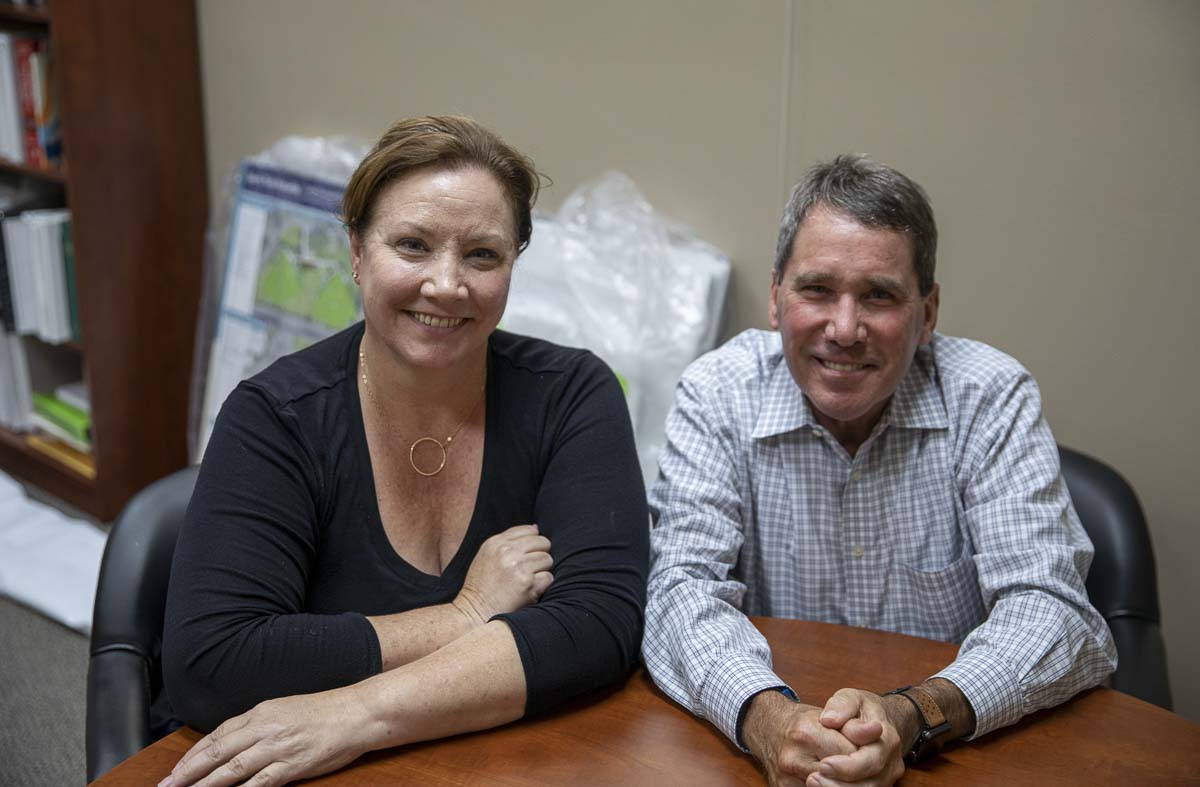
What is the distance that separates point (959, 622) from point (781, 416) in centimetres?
44

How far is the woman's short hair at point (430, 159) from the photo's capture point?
5.32 ft

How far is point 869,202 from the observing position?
1.73 m

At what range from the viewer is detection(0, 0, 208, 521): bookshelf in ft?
10.8

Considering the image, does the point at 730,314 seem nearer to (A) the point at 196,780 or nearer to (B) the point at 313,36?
(B) the point at 313,36

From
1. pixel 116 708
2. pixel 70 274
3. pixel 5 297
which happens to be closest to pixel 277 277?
pixel 70 274

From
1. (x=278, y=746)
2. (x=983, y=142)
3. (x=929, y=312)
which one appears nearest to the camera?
(x=278, y=746)

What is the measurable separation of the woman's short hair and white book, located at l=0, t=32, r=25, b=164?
2289 millimetres

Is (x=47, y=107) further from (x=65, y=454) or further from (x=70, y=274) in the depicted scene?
(x=65, y=454)

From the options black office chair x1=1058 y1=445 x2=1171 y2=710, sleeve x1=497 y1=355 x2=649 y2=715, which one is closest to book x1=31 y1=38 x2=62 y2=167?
sleeve x1=497 y1=355 x2=649 y2=715

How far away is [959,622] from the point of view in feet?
6.14

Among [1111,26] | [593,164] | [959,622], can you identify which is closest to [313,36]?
[593,164]

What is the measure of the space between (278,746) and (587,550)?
49 cm

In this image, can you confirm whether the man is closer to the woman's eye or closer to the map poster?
the woman's eye

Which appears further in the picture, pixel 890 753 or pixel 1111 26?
pixel 1111 26
